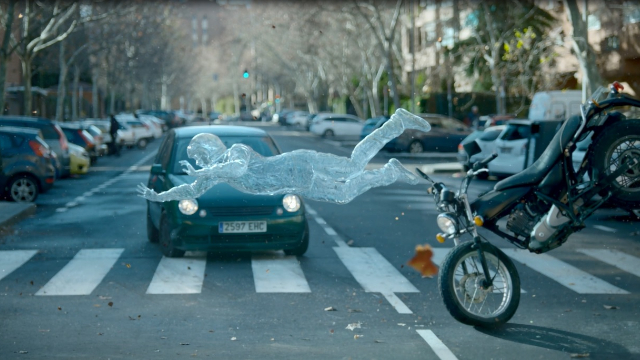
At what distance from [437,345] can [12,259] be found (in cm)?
701

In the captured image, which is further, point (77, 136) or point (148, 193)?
point (77, 136)

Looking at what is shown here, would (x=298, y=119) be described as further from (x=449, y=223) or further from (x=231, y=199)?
(x=449, y=223)

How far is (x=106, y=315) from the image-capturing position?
896 centimetres

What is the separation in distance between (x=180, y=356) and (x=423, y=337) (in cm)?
204

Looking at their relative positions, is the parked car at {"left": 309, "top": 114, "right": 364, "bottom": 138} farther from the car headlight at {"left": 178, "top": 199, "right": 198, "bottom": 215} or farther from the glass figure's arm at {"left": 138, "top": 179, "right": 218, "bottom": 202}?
the glass figure's arm at {"left": 138, "top": 179, "right": 218, "bottom": 202}


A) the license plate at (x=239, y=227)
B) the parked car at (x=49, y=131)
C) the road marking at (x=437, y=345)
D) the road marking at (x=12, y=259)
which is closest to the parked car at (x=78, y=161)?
the parked car at (x=49, y=131)

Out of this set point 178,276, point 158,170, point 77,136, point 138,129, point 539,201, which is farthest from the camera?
point 138,129

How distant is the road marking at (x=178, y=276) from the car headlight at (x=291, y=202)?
1254 mm

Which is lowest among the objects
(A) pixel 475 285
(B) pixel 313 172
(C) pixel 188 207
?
(A) pixel 475 285

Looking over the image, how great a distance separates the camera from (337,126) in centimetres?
6012

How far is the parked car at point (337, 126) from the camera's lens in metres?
58.6

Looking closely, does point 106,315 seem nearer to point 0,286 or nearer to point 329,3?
point 0,286

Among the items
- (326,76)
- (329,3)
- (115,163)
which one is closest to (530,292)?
(115,163)

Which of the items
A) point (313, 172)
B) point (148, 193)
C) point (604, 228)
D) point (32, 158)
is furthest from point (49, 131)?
point (313, 172)
